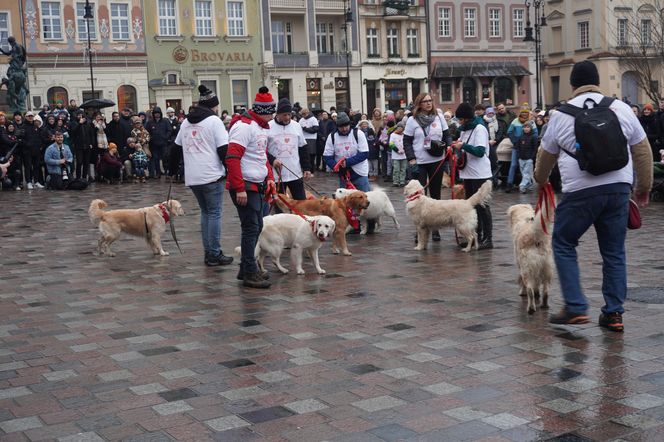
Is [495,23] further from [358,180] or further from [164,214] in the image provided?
[164,214]

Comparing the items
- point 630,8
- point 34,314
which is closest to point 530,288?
point 34,314

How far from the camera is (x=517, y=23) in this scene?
60.1 metres

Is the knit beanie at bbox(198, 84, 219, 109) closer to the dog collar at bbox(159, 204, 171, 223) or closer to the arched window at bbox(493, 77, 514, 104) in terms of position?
the dog collar at bbox(159, 204, 171, 223)

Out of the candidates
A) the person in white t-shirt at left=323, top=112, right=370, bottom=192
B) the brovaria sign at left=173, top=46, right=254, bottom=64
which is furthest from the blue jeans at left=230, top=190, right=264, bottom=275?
the brovaria sign at left=173, top=46, right=254, bottom=64

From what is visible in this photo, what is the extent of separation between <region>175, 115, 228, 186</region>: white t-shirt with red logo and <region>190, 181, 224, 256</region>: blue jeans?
0.10 m

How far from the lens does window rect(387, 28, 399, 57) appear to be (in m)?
54.2

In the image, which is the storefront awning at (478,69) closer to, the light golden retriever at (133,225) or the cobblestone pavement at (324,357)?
the light golden retriever at (133,225)

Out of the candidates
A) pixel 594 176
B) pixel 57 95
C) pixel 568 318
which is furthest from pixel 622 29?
pixel 568 318

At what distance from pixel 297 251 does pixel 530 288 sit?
10.0 feet

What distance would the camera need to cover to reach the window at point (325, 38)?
Answer: 5153 cm

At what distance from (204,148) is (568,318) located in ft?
16.4

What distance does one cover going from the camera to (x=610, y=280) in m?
6.47

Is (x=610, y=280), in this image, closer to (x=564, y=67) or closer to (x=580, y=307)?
(x=580, y=307)

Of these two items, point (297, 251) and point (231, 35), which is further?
point (231, 35)
